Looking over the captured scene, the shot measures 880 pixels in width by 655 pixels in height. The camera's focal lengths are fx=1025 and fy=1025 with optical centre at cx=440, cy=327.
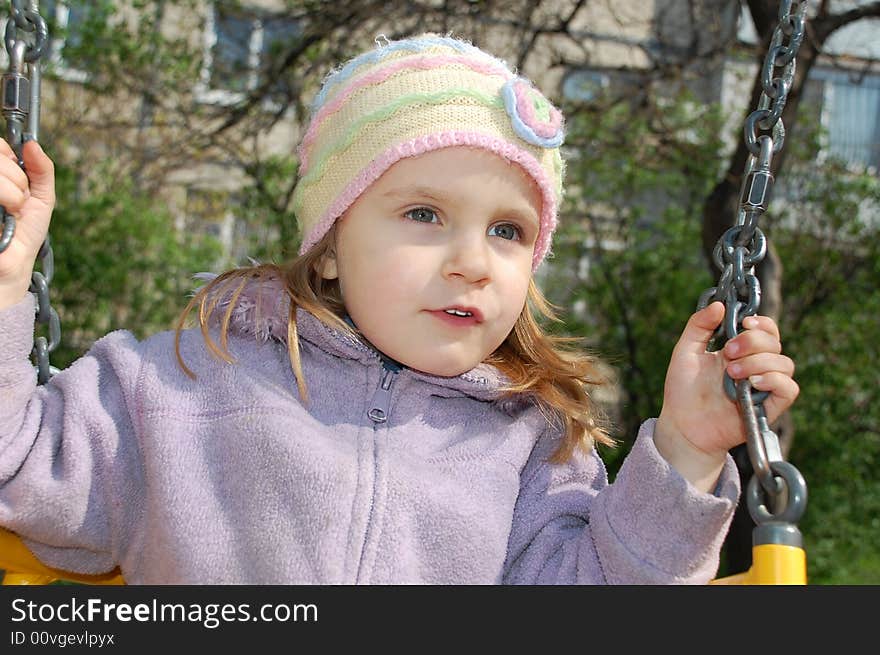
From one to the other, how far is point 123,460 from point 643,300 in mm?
5333

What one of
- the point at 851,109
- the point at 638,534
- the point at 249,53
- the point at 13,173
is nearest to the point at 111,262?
the point at 249,53

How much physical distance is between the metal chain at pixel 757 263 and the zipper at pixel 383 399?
55cm

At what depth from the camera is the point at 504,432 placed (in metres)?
1.86

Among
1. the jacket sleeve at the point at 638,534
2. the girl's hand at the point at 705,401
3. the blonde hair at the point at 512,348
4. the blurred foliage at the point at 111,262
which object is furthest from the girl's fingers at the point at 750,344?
the blurred foliage at the point at 111,262

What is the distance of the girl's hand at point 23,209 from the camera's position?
156 cm

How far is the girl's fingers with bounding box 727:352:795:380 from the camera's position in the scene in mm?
1497

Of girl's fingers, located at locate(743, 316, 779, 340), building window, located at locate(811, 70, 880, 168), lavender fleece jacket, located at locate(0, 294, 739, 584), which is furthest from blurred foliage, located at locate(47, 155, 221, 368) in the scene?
building window, located at locate(811, 70, 880, 168)

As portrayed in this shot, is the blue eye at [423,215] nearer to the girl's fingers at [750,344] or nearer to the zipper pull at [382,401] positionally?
the zipper pull at [382,401]

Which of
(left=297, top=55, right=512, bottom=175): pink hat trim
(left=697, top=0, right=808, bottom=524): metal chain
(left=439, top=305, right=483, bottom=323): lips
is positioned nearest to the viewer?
(left=697, top=0, right=808, bottom=524): metal chain

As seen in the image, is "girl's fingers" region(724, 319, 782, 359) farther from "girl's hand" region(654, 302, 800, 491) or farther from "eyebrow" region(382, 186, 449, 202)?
"eyebrow" region(382, 186, 449, 202)

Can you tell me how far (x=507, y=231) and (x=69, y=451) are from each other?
81 cm

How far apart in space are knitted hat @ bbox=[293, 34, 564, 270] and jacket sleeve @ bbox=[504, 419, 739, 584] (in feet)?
1.73

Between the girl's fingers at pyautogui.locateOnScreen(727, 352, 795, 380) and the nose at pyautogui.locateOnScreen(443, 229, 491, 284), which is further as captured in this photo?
the nose at pyautogui.locateOnScreen(443, 229, 491, 284)

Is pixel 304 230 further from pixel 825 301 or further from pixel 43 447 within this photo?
pixel 825 301
